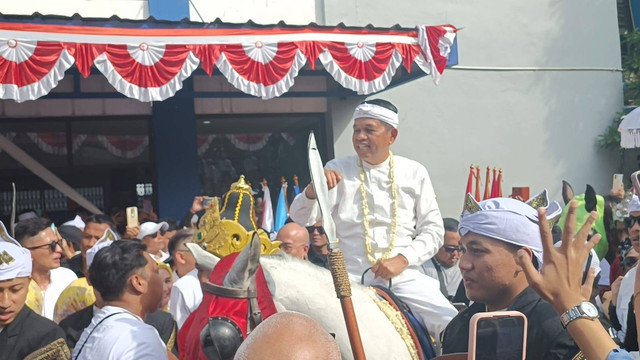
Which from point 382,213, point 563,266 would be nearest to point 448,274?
point 382,213

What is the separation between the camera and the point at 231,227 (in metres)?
3.58

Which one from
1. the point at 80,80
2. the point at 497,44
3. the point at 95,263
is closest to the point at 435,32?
the point at 497,44

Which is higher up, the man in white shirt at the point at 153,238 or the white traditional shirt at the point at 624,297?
the man in white shirt at the point at 153,238

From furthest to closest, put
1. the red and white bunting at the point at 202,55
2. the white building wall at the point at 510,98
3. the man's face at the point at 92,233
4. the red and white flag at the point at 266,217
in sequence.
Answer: the white building wall at the point at 510,98 < the red and white flag at the point at 266,217 < the red and white bunting at the point at 202,55 < the man's face at the point at 92,233

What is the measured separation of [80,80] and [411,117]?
194 inches

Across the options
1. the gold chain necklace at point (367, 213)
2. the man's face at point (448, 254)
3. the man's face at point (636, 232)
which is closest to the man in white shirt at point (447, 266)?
the man's face at point (448, 254)

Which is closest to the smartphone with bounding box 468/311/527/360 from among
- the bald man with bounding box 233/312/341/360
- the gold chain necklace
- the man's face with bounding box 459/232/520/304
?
the bald man with bounding box 233/312/341/360

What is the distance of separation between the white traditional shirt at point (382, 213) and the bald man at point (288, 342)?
2.66 metres

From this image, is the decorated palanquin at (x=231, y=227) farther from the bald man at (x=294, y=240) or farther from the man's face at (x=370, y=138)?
the bald man at (x=294, y=240)

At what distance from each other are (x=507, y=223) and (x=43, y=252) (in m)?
3.94

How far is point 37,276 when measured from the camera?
5.48 metres

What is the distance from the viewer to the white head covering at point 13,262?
3844 millimetres

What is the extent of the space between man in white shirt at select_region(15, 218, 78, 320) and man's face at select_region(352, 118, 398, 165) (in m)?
2.58

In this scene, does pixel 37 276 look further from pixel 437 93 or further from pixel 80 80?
pixel 437 93
